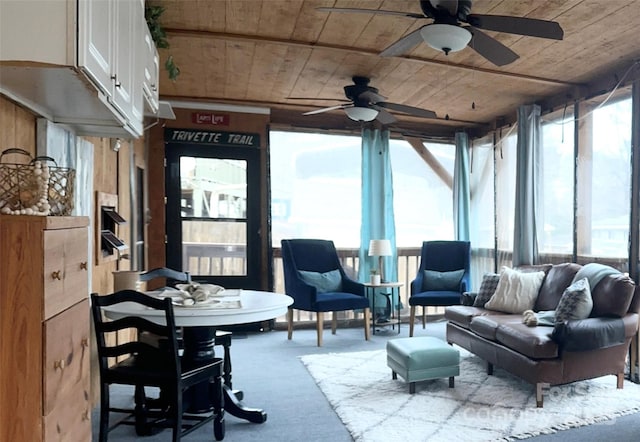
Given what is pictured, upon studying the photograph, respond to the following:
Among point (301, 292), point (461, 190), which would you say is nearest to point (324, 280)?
point (301, 292)

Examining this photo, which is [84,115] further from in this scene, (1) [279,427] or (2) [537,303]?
(2) [537,303]

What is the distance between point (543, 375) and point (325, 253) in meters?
2.58

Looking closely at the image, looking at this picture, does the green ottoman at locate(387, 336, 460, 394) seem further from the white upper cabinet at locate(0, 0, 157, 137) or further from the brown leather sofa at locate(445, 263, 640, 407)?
the white upper cabinet at locate(0, 0, 157, 137)

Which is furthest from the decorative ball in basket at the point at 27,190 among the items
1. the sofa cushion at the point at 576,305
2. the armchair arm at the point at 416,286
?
the armchair arm at the point at 416,286

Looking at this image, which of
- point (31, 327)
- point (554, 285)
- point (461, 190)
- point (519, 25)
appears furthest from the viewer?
point (461, 190)

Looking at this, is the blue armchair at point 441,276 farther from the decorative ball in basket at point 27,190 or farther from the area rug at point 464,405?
the decorative ball in basket at point 27,190

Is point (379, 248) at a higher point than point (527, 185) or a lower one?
lower

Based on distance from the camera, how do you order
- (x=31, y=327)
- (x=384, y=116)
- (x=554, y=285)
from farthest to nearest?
(x=384, y=116) < (x=554, y=285) < (x=31, y=327)

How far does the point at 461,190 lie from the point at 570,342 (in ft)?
9.79

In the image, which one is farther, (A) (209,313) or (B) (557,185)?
(B) (557,185)

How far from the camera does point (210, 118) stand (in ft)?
16.2

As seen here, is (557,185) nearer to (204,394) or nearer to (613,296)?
(613,296)

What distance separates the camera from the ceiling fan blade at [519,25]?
7.34ft

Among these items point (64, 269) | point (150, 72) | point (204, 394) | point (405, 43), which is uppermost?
point (405, 43)
